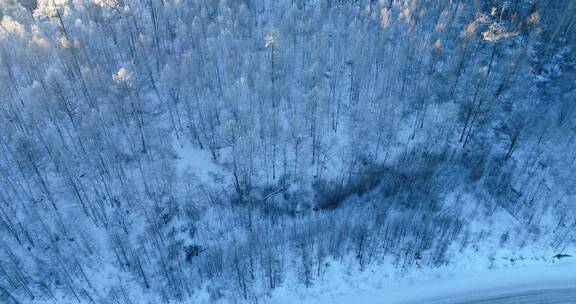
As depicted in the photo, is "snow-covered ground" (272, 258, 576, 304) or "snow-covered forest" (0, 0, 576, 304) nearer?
"snow-covered ground" (272, 258, 576, 304)

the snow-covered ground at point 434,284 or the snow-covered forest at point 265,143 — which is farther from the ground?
the snow-covered forest at point 265,143

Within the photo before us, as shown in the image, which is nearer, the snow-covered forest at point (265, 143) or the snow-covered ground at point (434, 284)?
the snow-covered ground at point (434, 284)

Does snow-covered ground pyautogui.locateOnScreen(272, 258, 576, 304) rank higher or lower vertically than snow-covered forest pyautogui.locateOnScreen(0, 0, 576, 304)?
lower

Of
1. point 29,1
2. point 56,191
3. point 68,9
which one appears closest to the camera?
point 56,191

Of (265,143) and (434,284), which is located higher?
(265,143)

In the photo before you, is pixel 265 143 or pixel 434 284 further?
pixel 265 143

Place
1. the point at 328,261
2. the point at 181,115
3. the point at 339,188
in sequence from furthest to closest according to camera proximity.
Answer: the point at 181,115
the point at 339,188
the point at 328,261

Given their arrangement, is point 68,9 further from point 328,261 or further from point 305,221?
point 328,261

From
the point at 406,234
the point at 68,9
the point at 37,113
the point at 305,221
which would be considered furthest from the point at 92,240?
the point at 68,9
